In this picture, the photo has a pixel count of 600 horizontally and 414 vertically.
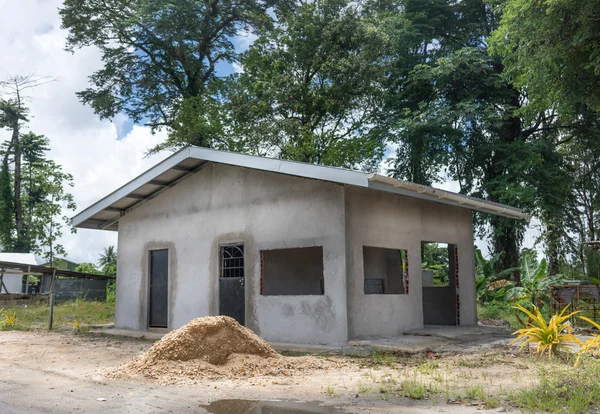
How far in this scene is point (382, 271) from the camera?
1591cm

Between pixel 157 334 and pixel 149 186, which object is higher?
pixel 149 186

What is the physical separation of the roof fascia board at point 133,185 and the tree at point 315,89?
1119cm

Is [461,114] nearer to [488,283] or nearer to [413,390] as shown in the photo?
[488,283]

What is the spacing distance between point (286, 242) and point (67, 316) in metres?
11.1

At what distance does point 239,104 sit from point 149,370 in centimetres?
2022

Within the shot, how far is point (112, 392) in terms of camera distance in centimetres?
635

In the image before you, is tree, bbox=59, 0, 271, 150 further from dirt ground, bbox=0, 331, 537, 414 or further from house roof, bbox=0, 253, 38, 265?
dirt ground, bbox=0, 331, 537, 414

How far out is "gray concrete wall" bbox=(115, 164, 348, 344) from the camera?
10.5 meters

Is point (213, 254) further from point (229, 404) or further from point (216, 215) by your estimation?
point (229, 404)

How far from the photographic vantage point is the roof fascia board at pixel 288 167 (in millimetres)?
9452

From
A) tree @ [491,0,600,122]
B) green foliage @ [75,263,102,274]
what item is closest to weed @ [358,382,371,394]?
tree @ [491,0,600,122]

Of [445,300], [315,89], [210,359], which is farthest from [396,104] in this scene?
[210,359]

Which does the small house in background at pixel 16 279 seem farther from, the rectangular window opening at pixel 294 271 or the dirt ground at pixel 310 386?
the dirt ground at pixel 310 386

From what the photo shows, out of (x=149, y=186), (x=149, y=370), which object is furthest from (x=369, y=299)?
(x=149, y=186)
